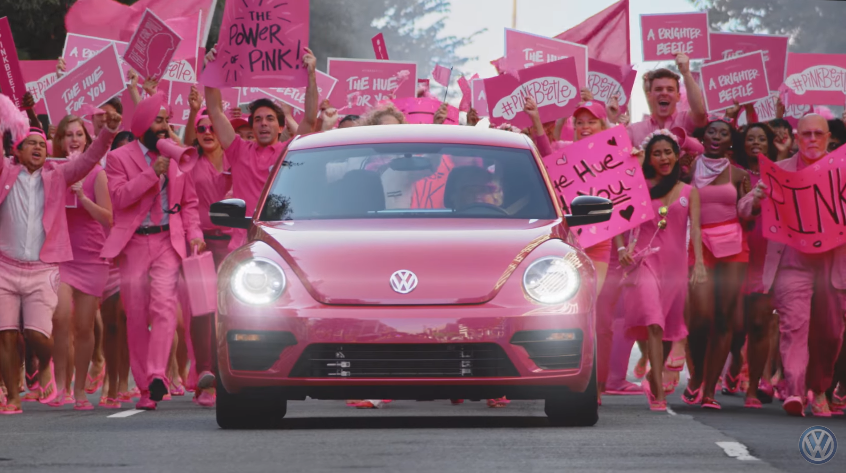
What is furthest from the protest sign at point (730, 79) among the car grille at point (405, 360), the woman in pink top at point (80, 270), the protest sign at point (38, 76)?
the car grille at point (405, 360)

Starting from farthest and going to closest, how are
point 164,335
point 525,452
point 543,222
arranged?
point 164,335
point 543,222
point 525,452

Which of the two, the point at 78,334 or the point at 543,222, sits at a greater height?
the point at 543,222

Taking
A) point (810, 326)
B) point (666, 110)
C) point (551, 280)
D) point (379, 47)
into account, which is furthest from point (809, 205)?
point (379, 47)

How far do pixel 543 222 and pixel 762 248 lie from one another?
507cm

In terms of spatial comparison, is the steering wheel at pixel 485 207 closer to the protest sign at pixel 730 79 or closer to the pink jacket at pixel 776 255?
the pink jacket at pixel 776 255

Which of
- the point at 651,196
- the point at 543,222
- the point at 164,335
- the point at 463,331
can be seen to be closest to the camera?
the point at 463,331

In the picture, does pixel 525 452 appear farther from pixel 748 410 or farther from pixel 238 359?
pixel 748 410

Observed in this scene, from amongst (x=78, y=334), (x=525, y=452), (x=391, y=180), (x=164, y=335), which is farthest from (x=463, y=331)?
(x=78, y=334)

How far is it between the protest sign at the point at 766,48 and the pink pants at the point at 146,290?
29.8 ft

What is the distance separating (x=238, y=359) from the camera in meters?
9.09

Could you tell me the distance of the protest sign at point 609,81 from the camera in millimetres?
19328

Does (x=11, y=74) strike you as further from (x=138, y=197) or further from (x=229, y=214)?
(x=229, y=214)

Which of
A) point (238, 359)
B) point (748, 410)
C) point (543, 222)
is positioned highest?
point (543, 222)

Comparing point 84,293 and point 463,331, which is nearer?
point 463,331
